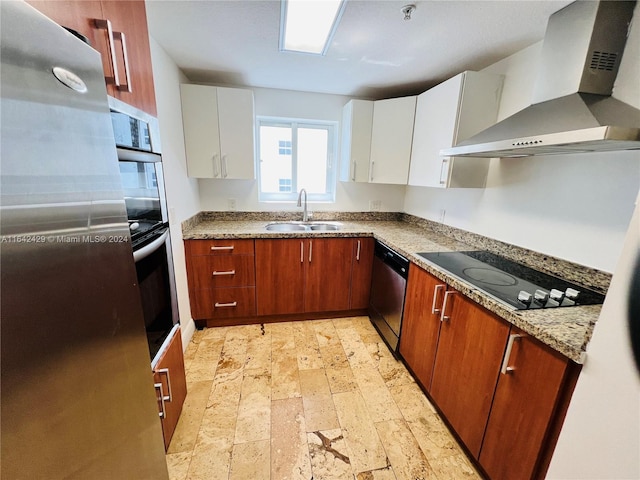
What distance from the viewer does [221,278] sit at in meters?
2.24

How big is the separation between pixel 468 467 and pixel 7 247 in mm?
1882

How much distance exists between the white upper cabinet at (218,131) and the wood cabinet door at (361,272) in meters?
1.22

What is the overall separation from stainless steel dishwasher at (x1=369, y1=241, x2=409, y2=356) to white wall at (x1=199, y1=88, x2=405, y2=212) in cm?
87

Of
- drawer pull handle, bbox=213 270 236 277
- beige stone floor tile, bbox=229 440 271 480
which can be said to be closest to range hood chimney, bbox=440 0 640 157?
beige stone floor tile, bbox=229 440 271 480

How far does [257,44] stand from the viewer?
5.54ft

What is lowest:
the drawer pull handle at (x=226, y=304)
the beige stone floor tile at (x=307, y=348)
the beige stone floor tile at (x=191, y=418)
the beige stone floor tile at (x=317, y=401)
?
the beige stone floor tile at (x=191, y=418)

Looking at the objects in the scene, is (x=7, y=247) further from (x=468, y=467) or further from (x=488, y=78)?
(x=488, y=78)

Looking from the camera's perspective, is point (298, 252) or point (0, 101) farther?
point (298, 252)

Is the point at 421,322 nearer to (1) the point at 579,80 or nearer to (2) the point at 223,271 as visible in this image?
(1) the point at 579,80

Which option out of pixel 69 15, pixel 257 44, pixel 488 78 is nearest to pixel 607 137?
pixel 488 78

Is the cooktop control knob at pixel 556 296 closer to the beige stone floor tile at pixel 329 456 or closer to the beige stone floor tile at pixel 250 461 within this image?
the beige stone floor tile at pixel 329 456

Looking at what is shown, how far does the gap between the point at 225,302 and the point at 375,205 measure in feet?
6.33

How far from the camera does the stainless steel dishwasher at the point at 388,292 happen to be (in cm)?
191

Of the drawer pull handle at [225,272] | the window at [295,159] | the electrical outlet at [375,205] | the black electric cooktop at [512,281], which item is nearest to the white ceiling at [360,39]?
the window at [295,159]
